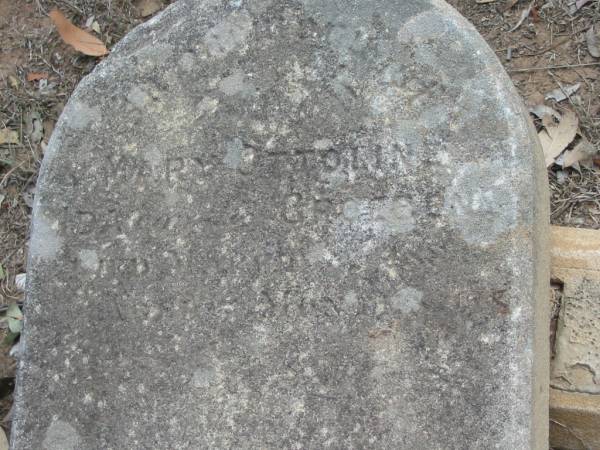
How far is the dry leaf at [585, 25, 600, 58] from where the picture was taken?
8.38 ft

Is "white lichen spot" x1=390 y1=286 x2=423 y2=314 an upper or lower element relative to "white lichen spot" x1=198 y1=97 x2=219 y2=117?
lower

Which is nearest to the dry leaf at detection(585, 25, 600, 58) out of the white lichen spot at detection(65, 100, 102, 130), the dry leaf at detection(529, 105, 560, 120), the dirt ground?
the dirt ground

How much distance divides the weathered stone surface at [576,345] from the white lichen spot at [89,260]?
43.3 inches

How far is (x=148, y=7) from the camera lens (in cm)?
298

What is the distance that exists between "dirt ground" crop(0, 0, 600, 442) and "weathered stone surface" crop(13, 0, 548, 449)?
98 centimetres

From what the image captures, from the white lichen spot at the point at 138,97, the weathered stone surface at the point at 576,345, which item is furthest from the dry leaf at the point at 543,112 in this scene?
the white lichen spot at the point at 138,97

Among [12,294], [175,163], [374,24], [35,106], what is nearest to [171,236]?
[175,163]

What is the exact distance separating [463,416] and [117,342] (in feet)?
2.43

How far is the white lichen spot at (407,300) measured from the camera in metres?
1.48

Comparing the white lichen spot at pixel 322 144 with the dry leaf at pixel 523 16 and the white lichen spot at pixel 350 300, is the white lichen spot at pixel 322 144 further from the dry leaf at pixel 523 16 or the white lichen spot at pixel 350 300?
the dry leaf at pixel 523 16

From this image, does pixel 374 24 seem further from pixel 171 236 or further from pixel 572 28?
pixel 572 28

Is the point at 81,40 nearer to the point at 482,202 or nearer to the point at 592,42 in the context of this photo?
the point at 592,42

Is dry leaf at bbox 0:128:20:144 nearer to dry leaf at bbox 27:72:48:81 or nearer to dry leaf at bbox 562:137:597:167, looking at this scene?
dry leaf at bbox 27:72:48:81

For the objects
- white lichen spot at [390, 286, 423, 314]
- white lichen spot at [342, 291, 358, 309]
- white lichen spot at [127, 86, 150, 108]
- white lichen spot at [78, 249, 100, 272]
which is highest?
white lichen spot at [127, 86, 150, 108]
